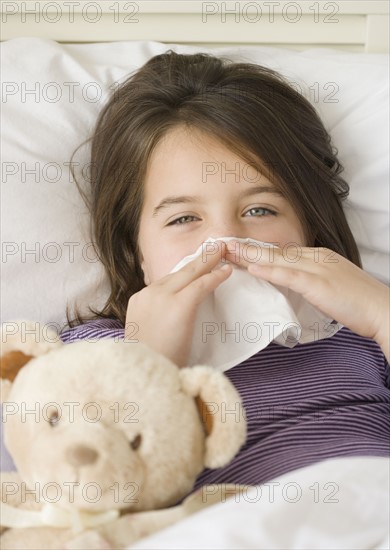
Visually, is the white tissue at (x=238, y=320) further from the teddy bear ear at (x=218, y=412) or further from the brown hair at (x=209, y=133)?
the teddy bear ear at (x=218, y=412)

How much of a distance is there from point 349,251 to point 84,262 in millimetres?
429

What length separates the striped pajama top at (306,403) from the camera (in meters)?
0.89

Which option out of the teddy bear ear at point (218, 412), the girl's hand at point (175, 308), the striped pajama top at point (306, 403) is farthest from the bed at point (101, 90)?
the teddy bear ear at point (218, 412)

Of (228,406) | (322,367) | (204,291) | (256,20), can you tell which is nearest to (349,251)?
(322,367)

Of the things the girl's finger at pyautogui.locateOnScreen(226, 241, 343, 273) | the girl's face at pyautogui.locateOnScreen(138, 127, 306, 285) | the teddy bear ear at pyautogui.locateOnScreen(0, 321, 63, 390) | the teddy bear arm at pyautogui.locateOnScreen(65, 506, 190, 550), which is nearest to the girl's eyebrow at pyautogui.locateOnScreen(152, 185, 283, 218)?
the girl's face at pyautogui.locateOnScreen(138, 127, 306, 285)

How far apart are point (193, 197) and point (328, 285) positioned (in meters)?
0.23

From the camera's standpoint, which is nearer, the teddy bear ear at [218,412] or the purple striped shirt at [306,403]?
the teddy bear ear at [218,412]

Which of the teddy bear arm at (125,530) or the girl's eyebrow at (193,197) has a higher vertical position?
the girl's eyebrow at (193,197)

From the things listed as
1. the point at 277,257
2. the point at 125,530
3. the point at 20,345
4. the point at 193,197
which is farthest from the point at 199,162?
the point at 125,530

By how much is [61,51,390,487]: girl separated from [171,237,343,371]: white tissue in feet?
0.09

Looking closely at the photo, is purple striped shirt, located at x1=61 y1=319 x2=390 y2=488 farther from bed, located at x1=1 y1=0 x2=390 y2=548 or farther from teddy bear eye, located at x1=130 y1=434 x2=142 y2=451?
teddy bear eye, located at x1=130 y1=434 x2=142 y2=451

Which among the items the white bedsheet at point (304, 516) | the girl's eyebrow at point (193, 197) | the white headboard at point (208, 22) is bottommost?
the white bedsheet at point (304, 516)

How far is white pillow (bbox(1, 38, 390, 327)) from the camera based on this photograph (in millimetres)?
1168

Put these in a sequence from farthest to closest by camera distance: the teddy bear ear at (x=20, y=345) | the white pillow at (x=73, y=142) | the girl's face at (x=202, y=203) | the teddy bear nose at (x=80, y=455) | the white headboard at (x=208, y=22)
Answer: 1. the white headboard at (x=208, y=22)
2. the white pillow at (x=73, y=142)
3. the girl's face at (x=202, y=203)
4. the teddy bear ear at (x=20, y=345)
5. the teddy bear nose at (x=80, y=455)
